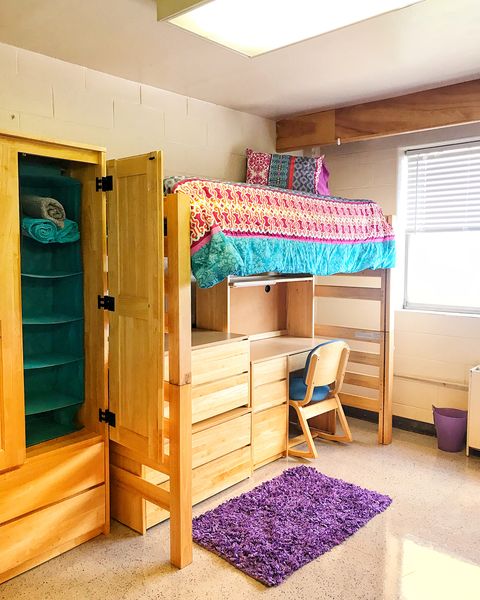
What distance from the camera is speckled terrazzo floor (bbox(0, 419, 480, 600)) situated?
228 centimetres

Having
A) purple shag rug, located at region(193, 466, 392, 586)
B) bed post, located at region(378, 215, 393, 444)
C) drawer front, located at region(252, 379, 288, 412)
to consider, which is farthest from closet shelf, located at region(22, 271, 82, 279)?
bed post, located at region(378, 215, 393, 444)

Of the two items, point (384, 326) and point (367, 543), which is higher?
point (384, 326)

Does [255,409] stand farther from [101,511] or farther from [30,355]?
[30,355]

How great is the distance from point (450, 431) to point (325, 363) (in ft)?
3.55

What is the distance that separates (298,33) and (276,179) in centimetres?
161

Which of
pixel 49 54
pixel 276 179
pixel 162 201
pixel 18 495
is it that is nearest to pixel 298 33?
pixel 162 201

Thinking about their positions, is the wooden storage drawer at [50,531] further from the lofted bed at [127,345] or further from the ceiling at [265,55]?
the ceiling at [265,55]

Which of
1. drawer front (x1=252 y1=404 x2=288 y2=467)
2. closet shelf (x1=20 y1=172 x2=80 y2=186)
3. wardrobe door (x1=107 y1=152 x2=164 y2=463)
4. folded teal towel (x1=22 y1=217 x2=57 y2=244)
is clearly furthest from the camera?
drawer front (x1=252 y1=404 x2=288 y2=467)

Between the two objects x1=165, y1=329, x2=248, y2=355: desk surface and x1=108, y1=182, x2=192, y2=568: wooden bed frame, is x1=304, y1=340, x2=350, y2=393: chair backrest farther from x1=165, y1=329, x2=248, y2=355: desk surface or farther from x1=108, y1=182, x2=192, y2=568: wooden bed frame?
x1=108, y1=182, x2=192, y2=568: wooden bed frame

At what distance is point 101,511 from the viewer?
107 inches

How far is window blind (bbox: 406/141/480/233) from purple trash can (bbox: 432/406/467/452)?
1401mm

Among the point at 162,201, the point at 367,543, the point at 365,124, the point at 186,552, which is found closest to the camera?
the point at 162,201

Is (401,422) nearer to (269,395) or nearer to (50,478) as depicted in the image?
(269,395)

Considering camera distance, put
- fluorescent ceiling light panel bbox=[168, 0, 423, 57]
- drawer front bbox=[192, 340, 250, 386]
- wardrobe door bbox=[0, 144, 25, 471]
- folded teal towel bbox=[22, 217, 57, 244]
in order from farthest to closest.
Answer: drawer front bbox=[192, 340, 250, 386] < folded teal towel bbox=[22, 217, 57, 244] < wardrobe door bbox=[0, 144, 25, 471] < fluorescent ceiling light panel bbox=[168, 0, 423, 57]
